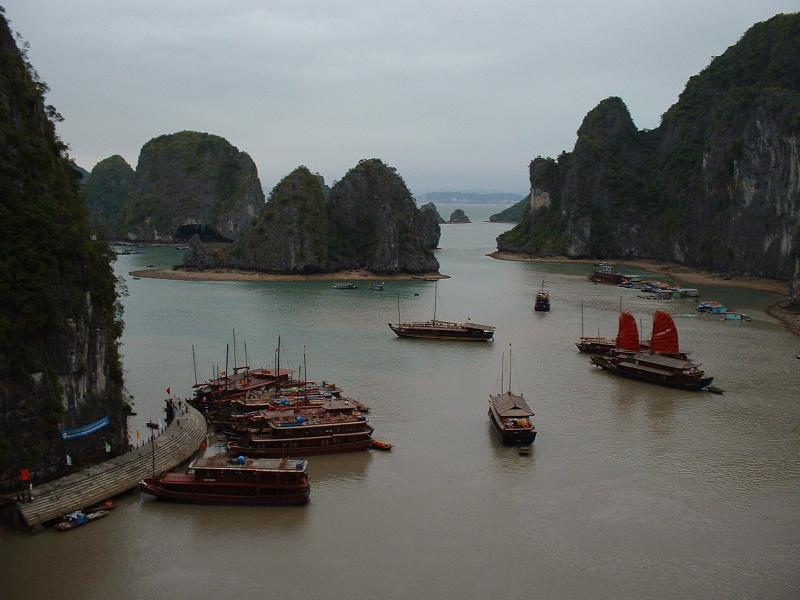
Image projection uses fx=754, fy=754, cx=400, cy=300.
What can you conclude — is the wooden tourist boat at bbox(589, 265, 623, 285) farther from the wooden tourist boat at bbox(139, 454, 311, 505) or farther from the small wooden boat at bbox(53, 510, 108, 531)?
the small wooden boat at bbox(53, 510, 108, 531)

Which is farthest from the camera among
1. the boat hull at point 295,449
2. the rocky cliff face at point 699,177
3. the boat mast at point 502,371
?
the rocky cliff face at point 699,177

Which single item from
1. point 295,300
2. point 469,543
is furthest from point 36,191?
point 295,300

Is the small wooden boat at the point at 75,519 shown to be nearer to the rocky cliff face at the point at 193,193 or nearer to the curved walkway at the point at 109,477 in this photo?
the curved walkway at the point at 109,477

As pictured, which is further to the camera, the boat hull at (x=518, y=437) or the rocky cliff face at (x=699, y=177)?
the rocky cliff face at (x=699, y=177)

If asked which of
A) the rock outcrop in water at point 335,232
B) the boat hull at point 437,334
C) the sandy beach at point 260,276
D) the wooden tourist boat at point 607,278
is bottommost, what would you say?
the boat hull at point 437,334

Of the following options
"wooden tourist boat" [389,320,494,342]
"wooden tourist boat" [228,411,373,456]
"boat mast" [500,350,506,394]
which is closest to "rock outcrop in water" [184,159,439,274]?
"wooden tourist boat" [389,320,494,342]

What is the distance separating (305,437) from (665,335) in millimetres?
24057

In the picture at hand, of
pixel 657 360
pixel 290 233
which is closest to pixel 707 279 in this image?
pixel 290 233

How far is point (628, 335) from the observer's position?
1806 inches

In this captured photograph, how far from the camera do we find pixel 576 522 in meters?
23.4

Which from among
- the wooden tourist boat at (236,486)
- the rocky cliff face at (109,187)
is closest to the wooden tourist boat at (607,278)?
the wooden tourist boat at (236,486)

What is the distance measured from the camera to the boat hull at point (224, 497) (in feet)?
79.2

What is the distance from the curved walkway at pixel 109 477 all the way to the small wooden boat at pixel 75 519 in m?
0.21

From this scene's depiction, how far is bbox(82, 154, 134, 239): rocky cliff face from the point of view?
18462 centimetres
